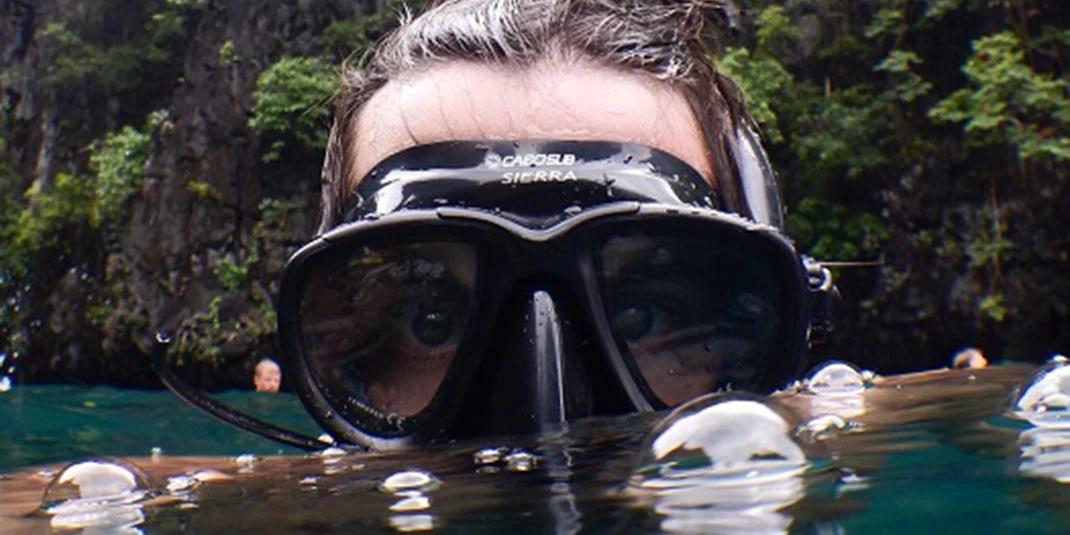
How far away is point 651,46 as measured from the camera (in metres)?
1.93

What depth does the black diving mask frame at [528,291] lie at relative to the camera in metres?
1.46

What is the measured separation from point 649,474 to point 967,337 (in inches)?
425

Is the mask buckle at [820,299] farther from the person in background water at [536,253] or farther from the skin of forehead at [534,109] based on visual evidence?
the skin of forehead at [534,109]

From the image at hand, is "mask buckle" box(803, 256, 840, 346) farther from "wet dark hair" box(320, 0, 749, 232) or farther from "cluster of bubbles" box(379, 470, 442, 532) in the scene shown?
"cluster of bubbles" box(379, 470, 442, 532)

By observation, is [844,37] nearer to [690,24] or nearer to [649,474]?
[690,24]

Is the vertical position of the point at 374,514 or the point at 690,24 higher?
the point at 690,24

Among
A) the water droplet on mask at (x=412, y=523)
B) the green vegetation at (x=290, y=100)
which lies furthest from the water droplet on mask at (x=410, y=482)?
the green vegetation at (x=290, y=100)

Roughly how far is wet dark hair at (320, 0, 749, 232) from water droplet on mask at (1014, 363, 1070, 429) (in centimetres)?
75

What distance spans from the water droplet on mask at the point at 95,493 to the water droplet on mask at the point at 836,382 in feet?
3.48

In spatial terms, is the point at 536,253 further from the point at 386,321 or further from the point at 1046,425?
the point at 1046,425

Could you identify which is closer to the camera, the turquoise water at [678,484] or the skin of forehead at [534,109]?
the turquoise water at [678,484]

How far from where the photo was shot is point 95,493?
3.43ft

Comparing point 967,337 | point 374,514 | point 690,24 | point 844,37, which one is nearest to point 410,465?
point 374,514

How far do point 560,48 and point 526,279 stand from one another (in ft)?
1.79
